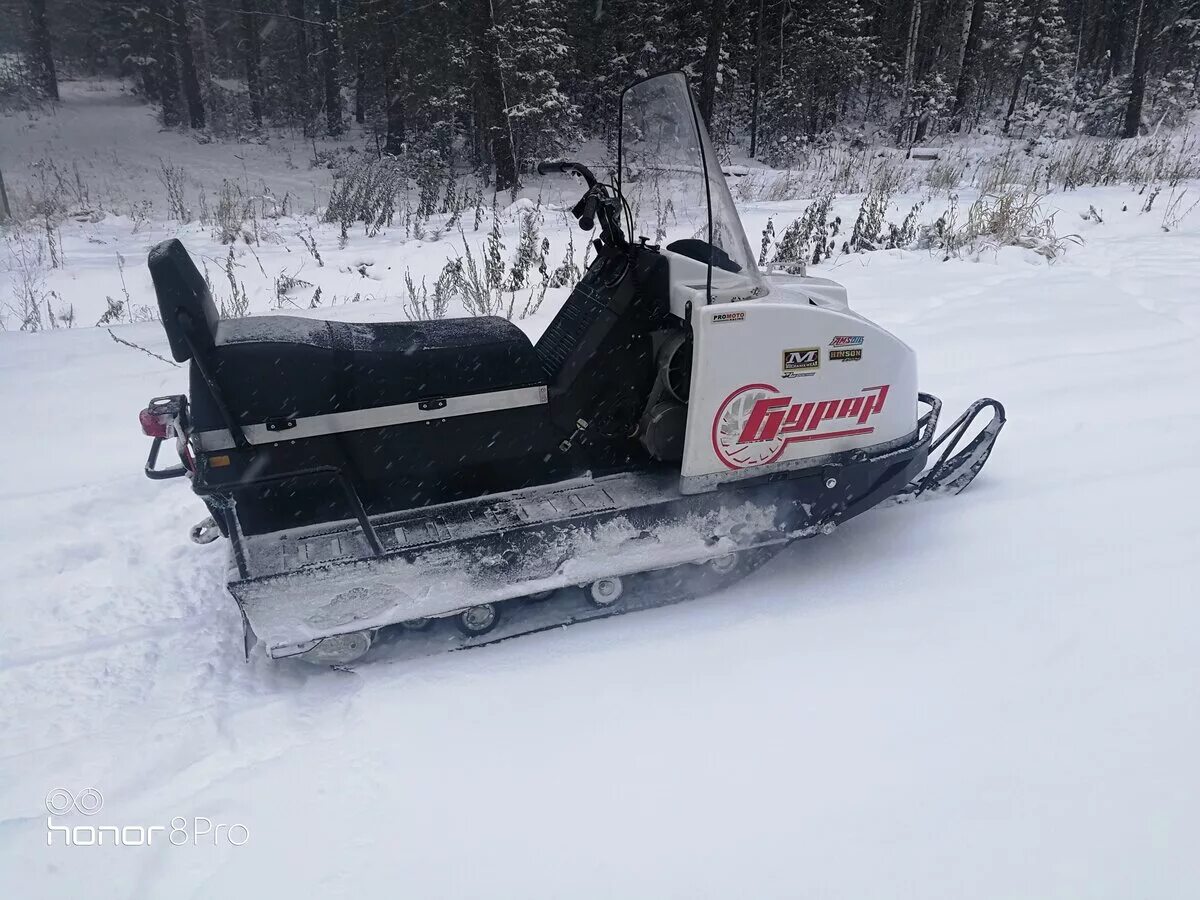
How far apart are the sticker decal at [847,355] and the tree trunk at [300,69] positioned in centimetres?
2299

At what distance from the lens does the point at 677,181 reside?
10.7ft

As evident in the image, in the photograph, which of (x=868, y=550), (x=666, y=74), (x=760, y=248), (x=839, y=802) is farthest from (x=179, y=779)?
(x=760, y=248)

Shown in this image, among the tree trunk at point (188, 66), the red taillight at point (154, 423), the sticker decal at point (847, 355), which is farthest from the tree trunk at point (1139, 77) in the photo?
the tree trunk at point (188, 66)

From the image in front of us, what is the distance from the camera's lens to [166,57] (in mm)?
22062

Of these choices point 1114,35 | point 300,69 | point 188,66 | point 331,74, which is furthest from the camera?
point 1114,35

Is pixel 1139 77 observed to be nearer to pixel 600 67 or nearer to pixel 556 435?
pixel 600 67

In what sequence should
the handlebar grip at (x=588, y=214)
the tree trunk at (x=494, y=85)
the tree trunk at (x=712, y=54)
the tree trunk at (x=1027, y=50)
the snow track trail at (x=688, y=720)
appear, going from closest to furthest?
the snow track trail at (x=688, y=720) < the handlebar grip at (x=588, y=214) < the tree trunk at (x=494, y=85) < the tree trunk at (x=712, y=54) < the tree trunk at (x=1027, y=50)

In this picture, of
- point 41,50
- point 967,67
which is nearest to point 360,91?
point 41,50

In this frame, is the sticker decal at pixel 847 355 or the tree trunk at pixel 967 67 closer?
the sticker decal at pixel 847 355

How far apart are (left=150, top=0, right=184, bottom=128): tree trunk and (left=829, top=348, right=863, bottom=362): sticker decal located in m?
23.9

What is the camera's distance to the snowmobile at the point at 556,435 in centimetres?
266

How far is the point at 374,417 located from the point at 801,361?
63.1 inches

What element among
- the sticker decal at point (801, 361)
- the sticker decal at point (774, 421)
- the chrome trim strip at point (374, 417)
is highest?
the sticker decal at point (801, 361)

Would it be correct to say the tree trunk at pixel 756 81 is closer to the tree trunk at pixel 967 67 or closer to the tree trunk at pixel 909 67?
the tree trunk at pixel 909 67
